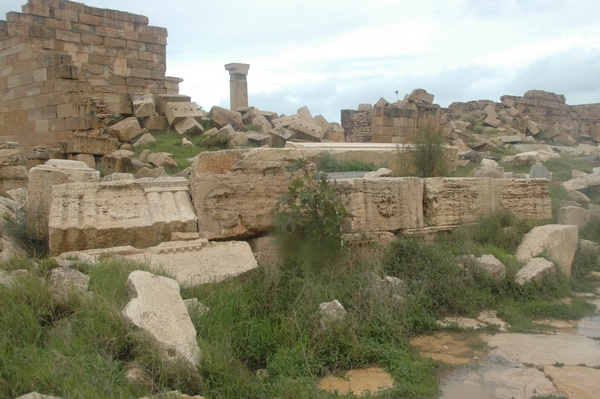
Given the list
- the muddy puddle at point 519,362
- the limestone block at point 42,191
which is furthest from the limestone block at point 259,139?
the muddy puddle at point 519,362

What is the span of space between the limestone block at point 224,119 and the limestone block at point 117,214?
865cm

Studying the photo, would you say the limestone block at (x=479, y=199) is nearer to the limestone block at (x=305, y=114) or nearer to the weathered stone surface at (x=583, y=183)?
the weathered stone surface at (x=583, y=183)

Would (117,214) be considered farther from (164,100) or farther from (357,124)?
(357,124)

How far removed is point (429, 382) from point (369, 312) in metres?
0.92

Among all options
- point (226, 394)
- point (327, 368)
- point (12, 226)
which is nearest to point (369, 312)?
point (327, 368)

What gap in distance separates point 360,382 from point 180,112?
1089 cm

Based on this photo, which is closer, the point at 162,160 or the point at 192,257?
the point at 192,257

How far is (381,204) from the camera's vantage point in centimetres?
634

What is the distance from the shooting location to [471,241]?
21.8 feet

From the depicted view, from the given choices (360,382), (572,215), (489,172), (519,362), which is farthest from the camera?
(489,172)

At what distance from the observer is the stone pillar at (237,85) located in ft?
68.2

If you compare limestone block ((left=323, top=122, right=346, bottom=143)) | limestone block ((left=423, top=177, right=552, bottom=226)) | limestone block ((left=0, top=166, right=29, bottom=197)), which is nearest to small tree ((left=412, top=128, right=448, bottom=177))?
limestone block ((left=423, top=177, right=552, bottom=226))

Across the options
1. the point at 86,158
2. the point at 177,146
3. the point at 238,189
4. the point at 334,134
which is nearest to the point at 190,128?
the point at 177,146

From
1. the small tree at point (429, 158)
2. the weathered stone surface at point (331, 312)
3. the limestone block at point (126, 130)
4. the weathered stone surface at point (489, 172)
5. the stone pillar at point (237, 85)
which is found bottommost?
the weathered stone surface at point (331, 312)
